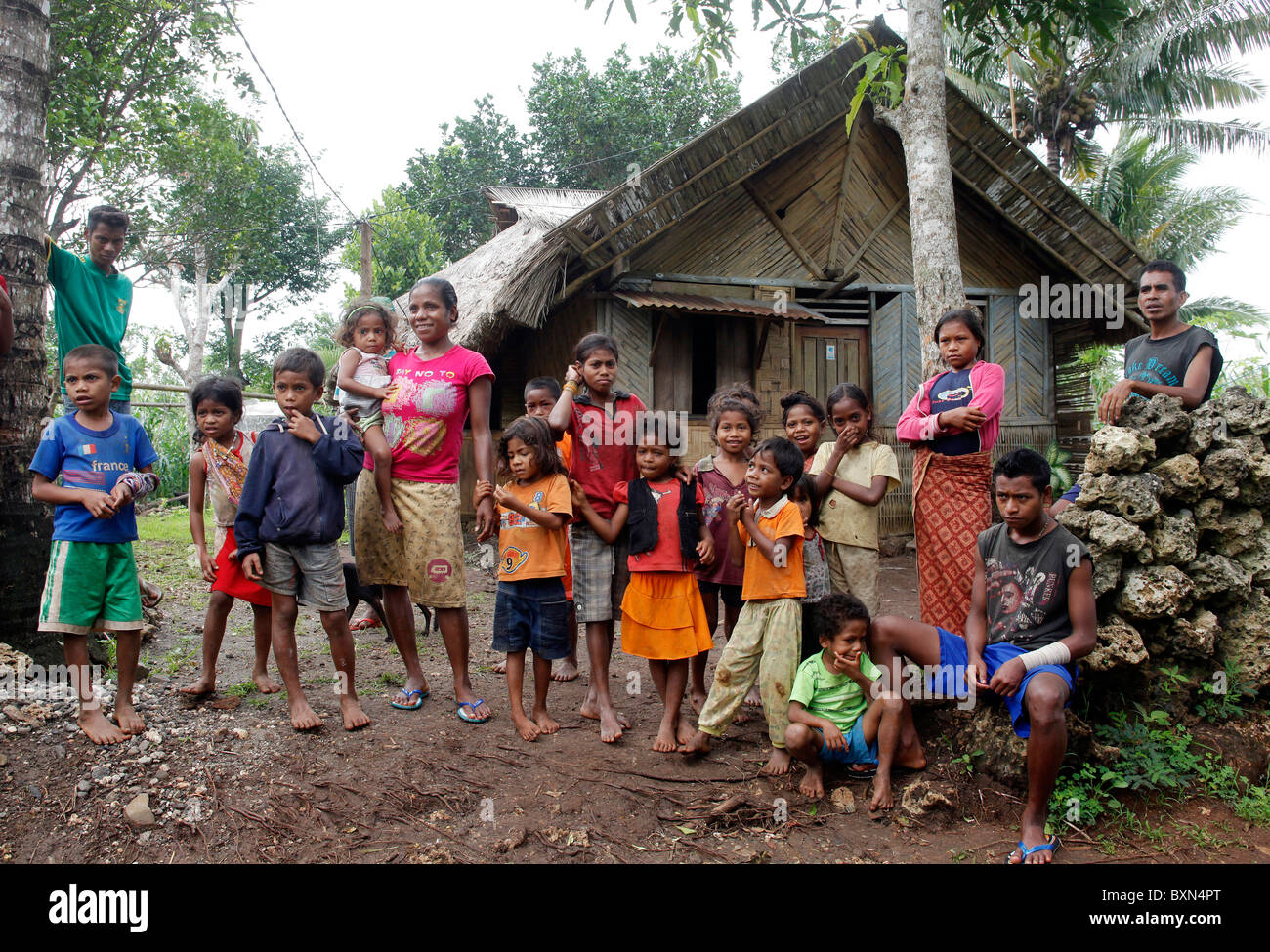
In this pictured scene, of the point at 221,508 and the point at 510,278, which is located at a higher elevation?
the point at 510,278

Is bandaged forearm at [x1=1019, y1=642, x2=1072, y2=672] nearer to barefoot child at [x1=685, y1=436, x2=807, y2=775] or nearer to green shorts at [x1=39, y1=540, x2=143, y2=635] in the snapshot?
barefoot child at [x1=685, y1=436, x2=807, y2=775]

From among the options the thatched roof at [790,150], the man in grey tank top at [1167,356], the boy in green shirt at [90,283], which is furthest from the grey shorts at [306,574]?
the thatched roof at [790,150]

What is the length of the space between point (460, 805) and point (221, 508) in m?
1.95

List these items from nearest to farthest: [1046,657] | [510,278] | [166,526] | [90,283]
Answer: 1. [1046,657]
2. [90,283]
3. [510,278]
4. [166,526]

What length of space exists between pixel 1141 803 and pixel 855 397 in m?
1.94

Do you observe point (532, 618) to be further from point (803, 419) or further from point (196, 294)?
point (196, 294)

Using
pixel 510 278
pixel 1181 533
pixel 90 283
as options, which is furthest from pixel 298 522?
pixel 510 278

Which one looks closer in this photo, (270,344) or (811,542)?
(811,542)

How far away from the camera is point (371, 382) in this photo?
376cm

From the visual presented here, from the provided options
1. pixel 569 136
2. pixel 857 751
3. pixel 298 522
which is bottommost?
pixel 857 751

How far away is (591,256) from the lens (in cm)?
723
